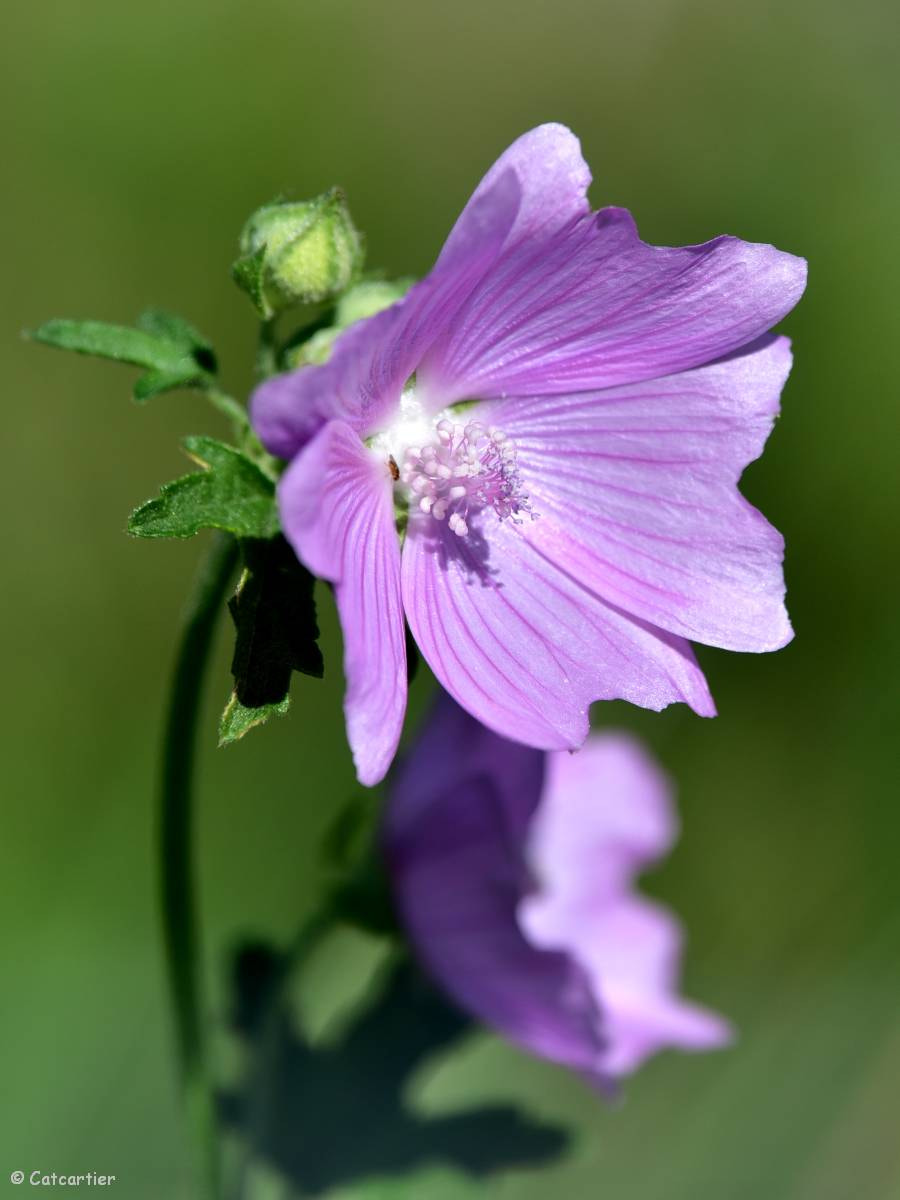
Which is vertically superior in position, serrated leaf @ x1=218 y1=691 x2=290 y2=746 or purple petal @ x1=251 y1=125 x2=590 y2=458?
purple petal @ x1=251 y1=125 x2=590 y2=458

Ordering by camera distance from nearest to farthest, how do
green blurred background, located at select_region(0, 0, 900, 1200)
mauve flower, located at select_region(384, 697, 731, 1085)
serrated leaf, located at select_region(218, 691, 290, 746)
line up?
serrated leaf, located at select_region(218, 691, 290, 746), mauve flower, located at select_region(384, 697, 731, 1085), green blurred background, located at select_region(0, 0, 900, 1200)

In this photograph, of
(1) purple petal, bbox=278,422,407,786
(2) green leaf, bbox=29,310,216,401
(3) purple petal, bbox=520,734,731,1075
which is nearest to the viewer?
(1) purple petal, bbox=278,422,407,786

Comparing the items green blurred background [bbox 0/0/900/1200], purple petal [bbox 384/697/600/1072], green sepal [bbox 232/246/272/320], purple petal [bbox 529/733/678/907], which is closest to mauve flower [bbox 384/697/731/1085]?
purple petal [bbox 384/697/600/1072]

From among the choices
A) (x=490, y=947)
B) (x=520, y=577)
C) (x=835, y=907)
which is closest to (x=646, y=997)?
(x=490, y=947)

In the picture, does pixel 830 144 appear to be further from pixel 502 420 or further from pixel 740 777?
pixel 502 420

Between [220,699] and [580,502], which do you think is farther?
[220,699]

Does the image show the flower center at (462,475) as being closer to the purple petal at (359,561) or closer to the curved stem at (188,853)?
the purple petal at (359,561)

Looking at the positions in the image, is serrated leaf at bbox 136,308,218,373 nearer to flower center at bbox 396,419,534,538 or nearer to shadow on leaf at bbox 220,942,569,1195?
flower center at bbox 396,419,534,538

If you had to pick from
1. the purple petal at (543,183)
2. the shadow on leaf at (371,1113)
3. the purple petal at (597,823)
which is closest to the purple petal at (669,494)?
the purple petal at (543,183)
